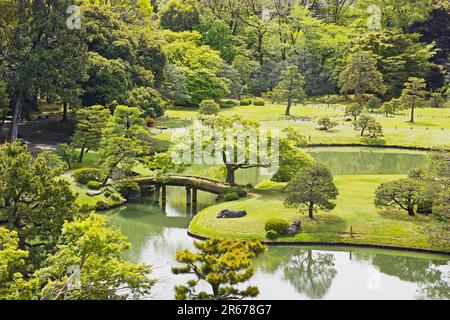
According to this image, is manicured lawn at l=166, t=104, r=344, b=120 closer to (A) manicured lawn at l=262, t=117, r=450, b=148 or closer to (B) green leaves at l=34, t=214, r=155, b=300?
(A) manicured lawn at l=262, t=117, r=450, b=148

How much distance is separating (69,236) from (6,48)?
3376cm

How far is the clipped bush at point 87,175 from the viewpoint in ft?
137

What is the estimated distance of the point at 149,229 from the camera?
36.6m

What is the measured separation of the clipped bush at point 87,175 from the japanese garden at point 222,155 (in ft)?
0.31

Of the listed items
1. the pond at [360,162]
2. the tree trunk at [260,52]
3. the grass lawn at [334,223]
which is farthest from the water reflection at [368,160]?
the tree trunk at [260,52]

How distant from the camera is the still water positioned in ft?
87.8

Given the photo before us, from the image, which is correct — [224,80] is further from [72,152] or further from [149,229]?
[149,229]

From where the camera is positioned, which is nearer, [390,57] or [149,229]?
[149,229]

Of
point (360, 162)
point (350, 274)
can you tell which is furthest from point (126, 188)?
point (360, 162)

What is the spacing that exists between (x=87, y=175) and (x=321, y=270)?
18.9 m

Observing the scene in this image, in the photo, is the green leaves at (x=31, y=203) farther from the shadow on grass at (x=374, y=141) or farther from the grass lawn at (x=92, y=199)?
the shadow on grass at (x=374, y=141)


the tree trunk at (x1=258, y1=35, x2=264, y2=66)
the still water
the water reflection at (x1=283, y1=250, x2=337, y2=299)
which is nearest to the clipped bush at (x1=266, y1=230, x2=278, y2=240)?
the still water
